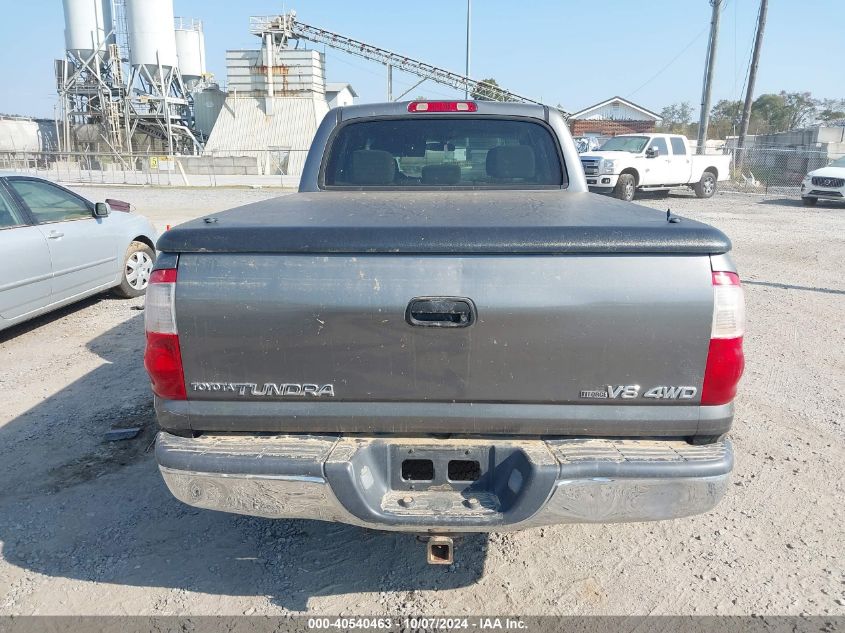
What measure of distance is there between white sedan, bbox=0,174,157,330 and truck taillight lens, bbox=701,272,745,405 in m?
5.81

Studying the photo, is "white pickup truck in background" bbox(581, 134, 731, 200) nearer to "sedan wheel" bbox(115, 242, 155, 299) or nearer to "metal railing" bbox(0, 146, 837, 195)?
"metal railing" bbox(0, 146, 837, 195)

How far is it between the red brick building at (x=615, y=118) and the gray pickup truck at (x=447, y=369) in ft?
185

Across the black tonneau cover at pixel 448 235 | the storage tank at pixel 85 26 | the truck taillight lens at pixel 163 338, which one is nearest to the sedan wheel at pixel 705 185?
the black tonneau cover at pixel 448 235

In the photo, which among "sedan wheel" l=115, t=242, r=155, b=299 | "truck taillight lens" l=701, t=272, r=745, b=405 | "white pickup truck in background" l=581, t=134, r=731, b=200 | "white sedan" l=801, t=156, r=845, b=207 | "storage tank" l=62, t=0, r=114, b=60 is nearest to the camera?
"truck taillight lens" l=701, t=272, r=745, b=405

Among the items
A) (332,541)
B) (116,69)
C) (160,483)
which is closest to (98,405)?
(160,483)

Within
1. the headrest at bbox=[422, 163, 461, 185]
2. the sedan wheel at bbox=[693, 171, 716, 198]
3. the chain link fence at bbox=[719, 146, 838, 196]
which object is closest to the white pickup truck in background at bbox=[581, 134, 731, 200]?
the sedan wheel at bbox=[693, 171, 716, 198]

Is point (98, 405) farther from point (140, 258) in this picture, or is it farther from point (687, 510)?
point (687, 510)

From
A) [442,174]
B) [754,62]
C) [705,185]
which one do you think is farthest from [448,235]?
[754,62]

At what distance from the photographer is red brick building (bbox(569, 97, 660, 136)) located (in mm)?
55594

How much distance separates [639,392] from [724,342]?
33 cm

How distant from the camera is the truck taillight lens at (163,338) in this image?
2229 mm

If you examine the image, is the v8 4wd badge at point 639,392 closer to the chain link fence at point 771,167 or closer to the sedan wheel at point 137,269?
the sedan wheel at point 137,269

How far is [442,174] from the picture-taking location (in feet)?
13.3

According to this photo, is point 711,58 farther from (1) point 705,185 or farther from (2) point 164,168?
(2) point 164,168
